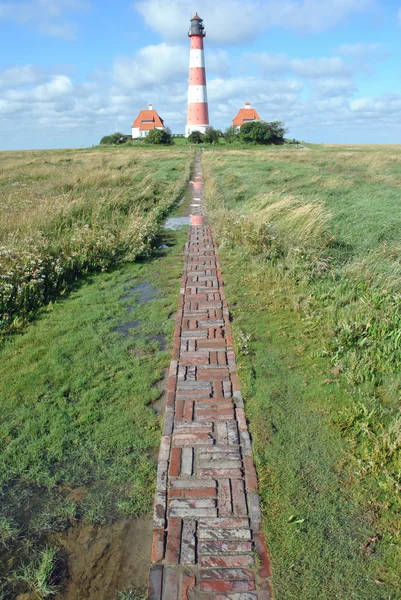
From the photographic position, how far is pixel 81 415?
12.6 feet

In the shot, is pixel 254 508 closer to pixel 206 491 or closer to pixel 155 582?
pixel 206 491

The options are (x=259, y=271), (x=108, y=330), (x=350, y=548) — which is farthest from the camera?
(x=259, y=271)

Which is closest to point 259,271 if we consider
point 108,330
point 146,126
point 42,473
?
point 108,330

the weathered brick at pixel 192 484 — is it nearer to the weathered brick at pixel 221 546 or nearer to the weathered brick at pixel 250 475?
the weathered brick at pixel 250 475

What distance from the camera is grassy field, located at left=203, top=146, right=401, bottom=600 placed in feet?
8.30

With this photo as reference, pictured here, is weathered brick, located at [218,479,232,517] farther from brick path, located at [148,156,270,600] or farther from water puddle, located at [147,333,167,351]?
water puddle, located at [147,333,167,351]

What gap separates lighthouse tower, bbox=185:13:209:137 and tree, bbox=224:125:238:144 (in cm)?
341

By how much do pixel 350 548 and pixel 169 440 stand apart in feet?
4.89

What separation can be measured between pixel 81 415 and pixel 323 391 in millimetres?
2213

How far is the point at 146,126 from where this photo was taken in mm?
80250

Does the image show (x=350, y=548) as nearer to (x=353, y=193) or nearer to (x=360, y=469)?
(x=360, y=469)

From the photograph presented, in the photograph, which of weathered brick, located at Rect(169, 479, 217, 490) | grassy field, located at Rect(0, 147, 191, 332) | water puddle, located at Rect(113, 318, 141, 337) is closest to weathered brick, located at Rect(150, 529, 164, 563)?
weathered brick, located at Rect(169, 479, 217, 490)

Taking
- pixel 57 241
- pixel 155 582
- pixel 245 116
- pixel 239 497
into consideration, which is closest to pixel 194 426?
pixel 239 497

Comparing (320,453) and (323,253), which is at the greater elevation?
(323,253)
